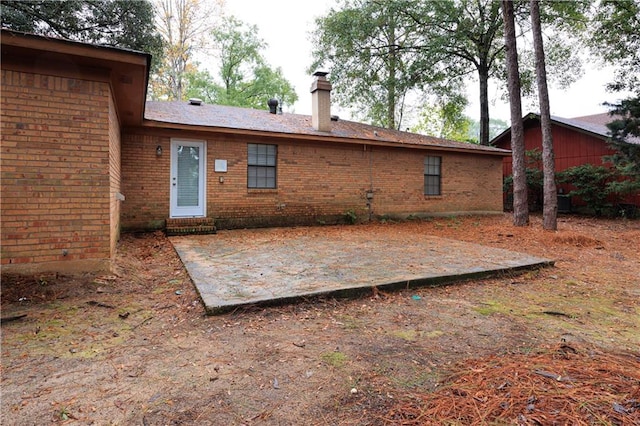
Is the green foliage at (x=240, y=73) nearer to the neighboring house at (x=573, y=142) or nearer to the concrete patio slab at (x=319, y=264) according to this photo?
the neighboring house at (x=573, y=142)

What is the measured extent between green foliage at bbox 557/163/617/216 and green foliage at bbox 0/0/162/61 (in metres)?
18.4

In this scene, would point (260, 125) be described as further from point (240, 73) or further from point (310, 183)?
point (240, 73)

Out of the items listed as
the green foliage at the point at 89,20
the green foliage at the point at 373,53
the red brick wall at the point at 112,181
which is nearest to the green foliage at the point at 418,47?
the green foliage at the point at 373,53

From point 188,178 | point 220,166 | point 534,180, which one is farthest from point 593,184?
point 188,178

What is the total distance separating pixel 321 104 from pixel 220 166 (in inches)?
A: 163

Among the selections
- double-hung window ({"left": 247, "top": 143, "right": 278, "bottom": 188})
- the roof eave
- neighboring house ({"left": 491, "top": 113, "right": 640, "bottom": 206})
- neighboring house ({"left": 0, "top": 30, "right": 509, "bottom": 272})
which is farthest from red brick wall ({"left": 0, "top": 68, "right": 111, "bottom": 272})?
neighboring house ({"left": 491, "top": 113, "right": 640, "bottom": 206})

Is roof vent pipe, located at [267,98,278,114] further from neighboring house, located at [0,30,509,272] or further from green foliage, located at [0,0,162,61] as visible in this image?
green foliage, located at [0,0,162,61]

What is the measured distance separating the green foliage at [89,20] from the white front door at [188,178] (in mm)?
5364

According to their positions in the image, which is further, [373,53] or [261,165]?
[373,53]

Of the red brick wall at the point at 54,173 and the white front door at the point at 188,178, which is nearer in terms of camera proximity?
the red brick wall at the point at 54,173

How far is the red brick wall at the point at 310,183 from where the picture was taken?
26.9ft

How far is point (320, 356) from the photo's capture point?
242cm

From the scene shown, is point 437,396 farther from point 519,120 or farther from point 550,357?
point 519,120

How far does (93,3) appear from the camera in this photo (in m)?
10.8
